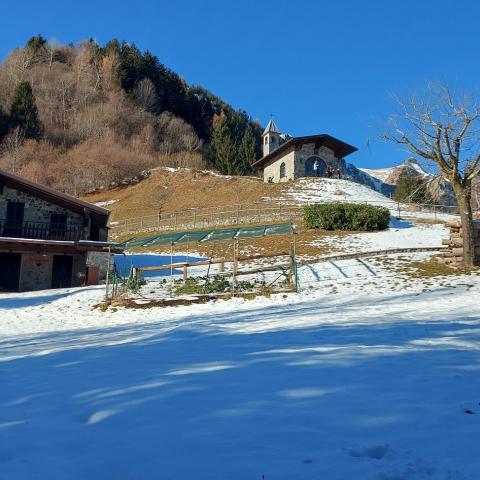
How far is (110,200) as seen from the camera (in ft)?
193

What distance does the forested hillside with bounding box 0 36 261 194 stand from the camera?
6806 cm

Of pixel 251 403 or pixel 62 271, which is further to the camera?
pixel 62 271

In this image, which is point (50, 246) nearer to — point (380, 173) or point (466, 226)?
point (466, 226)

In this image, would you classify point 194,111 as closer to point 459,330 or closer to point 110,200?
point 110,200

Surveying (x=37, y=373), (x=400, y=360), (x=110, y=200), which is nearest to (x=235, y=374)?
(x=400, y=360)

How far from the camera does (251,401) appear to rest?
4547 mm

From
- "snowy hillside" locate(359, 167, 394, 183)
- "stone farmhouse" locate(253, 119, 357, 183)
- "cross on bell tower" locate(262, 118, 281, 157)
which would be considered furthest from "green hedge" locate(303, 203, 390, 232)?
"snowy hillside" locate(359, 167, 394, 183)

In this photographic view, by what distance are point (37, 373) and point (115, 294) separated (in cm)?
1272

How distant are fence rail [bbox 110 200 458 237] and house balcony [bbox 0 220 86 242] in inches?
561

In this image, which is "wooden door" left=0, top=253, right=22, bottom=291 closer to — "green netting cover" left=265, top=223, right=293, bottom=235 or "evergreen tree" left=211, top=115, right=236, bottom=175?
"green netting cover" left=265, top=223, right=293, bottom=235

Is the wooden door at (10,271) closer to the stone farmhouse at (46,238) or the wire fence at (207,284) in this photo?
the stone farmhouse at (46,238)

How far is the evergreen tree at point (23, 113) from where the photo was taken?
2798 inches

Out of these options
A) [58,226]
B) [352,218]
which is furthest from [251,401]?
[352,218]

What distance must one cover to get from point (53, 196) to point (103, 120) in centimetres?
5881
